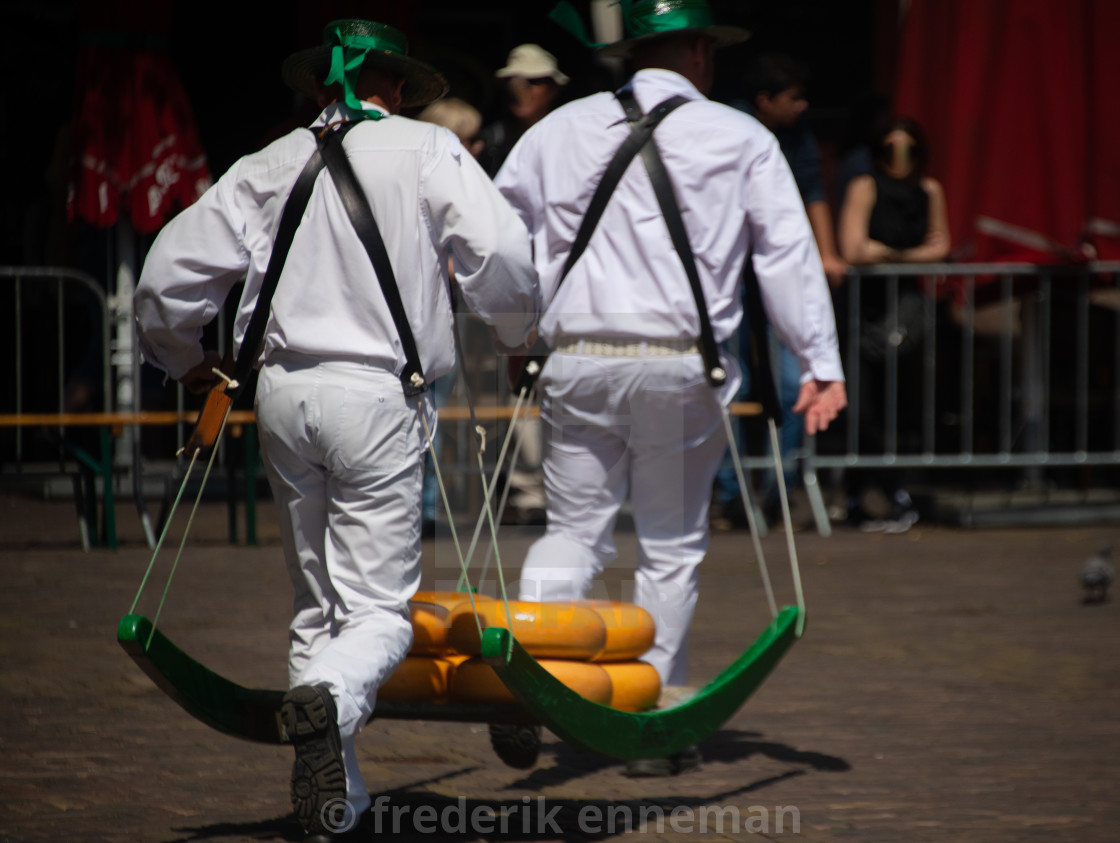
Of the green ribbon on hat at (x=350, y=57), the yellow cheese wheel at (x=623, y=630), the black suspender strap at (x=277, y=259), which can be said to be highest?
the green ribbon on hat at (x=350, y=57)

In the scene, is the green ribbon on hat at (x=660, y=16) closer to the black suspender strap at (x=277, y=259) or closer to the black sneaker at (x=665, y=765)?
the black suspender strap at (x=277, y=259)

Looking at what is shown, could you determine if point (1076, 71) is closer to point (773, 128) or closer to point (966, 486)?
point (773, 128)

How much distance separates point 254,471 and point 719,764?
4.39 m

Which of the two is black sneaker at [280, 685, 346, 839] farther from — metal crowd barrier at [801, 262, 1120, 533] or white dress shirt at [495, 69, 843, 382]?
metal crowd barrier at [801, 262, 1120, 533]

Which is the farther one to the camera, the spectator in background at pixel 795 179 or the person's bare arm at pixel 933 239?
the person's bare arm at pixel 933 239

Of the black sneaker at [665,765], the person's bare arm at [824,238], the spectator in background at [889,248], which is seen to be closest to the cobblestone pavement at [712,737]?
the black sneaker at [665,765]

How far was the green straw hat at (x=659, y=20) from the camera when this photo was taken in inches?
181

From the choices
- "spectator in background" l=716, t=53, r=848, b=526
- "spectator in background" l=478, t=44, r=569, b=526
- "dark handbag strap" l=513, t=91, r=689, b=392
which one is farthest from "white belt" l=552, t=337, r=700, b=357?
"spectator in background" l=716, t=53, r=848, b=526

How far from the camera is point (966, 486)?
422 inches

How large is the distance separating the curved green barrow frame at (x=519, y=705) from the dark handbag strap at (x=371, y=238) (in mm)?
728

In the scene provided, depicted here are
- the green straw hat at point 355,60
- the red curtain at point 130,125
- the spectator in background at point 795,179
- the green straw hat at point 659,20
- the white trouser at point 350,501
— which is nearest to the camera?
the white trouser at point 350,501

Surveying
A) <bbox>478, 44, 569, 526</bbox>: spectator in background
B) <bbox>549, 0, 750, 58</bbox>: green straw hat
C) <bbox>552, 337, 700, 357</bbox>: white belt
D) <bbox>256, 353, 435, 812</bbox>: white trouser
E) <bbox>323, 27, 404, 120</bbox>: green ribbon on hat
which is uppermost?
<bbox>478, 44, 569, 526</bbox>: spectator in background

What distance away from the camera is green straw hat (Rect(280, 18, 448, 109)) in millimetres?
3818

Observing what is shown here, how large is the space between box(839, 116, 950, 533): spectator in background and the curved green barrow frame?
5484 mm
